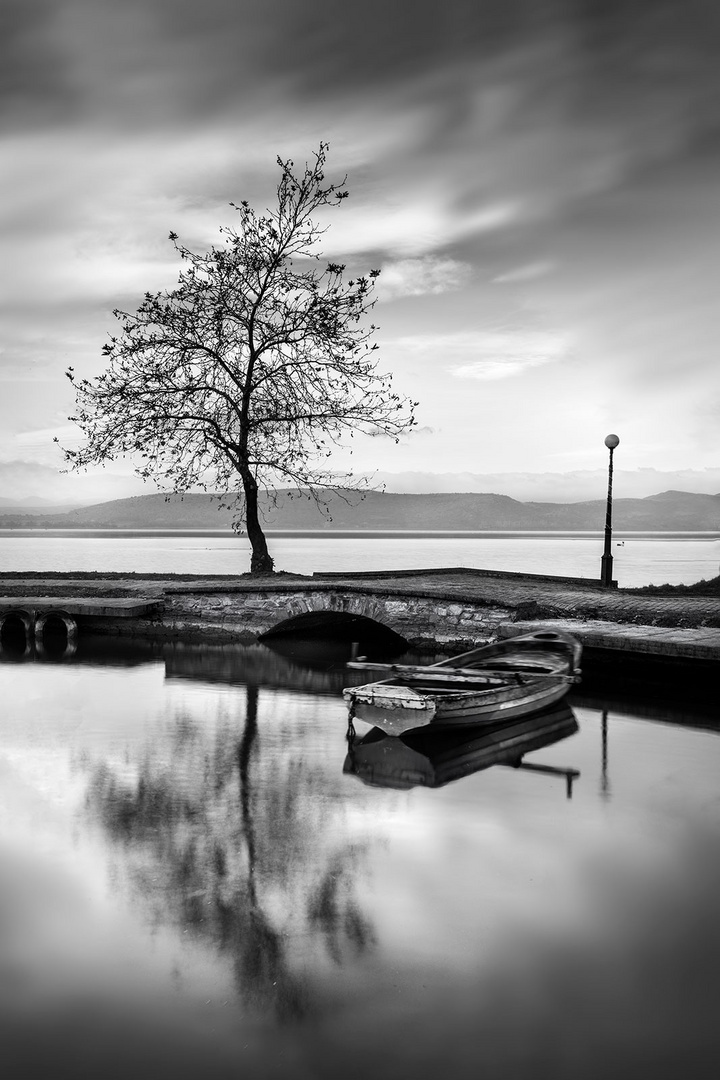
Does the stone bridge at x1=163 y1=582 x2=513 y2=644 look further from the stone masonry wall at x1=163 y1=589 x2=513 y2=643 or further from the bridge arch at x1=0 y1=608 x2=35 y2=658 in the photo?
the bridge arch at x1=0 y1=608 x2=35 y2=658

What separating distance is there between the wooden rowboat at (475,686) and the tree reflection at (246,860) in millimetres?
1035

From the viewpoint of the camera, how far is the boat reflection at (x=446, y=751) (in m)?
9.46

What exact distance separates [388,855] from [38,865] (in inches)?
104

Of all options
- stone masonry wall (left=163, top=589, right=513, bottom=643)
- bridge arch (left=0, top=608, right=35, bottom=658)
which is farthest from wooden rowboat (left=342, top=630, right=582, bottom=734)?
bridge arch (left=0, top=608, right=35, bottom=658)

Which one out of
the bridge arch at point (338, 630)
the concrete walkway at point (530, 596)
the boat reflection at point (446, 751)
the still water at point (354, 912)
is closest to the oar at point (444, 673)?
the boat reflection at point (446, 751)

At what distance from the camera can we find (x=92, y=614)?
19.5 meters

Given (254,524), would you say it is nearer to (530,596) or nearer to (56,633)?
(56,633)

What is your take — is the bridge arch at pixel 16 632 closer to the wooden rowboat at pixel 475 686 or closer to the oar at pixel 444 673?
the oar at pixel 444 673

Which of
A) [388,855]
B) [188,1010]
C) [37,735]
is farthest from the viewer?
[37,735]

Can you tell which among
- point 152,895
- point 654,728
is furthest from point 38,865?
point 654,728

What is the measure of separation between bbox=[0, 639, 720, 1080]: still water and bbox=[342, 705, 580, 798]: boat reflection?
0.23 feet

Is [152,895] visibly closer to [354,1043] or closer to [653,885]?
[354,1043]

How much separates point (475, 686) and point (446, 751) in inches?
78.7

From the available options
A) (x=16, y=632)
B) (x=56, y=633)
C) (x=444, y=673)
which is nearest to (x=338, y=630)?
(x=56, y=633)
